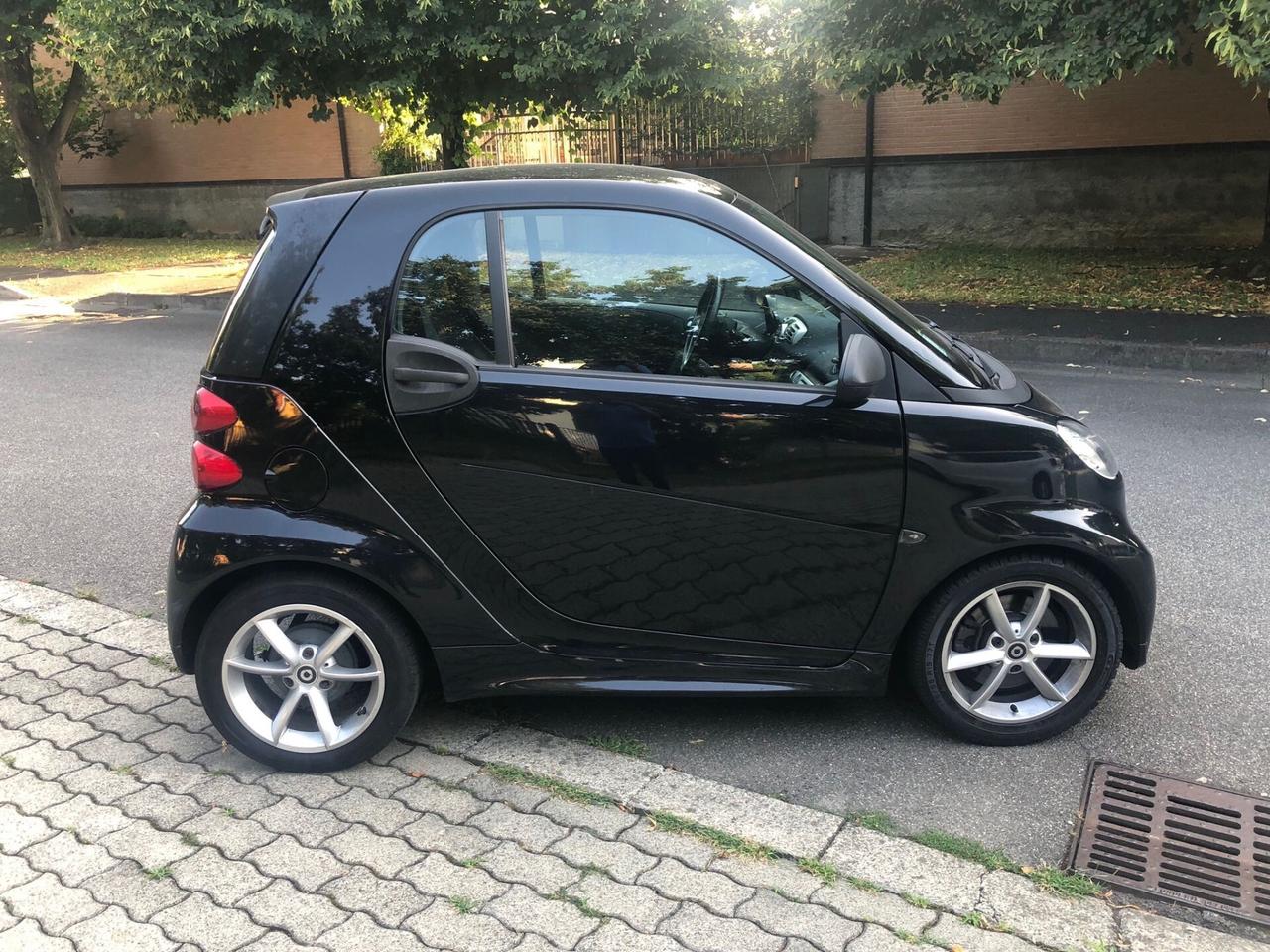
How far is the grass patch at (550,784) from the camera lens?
9.39 feet

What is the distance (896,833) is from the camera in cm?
270

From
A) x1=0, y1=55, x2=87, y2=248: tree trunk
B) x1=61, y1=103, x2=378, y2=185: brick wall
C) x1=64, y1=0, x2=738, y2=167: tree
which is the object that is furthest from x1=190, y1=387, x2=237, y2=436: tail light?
x1=0, y1=55, x2=87, y2=248: tree trunk

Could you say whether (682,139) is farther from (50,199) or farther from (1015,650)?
(1015,650)

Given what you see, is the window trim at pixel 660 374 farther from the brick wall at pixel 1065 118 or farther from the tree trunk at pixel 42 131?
the tree trunk at pixel 42 131

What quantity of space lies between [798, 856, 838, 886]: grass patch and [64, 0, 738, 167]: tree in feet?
33.2

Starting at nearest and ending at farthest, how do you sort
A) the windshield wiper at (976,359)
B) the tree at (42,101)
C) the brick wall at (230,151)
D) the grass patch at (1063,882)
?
the grass patch at (1063,882)
the windshield wiper at (976,359)
the tree at (42,101)
the brick wall at (230,151)

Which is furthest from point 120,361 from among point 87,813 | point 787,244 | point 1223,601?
point 1223,601

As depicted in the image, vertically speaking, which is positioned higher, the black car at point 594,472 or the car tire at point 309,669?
the black car at point 594,472

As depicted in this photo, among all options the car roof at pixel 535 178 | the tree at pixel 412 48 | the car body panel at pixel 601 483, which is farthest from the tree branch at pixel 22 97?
the car body panel at pixel 601 483

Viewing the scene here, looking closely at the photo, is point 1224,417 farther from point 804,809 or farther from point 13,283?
point 13,283

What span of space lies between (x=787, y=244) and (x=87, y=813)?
261 centimetres

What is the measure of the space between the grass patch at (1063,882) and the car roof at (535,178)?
2038 millimetres

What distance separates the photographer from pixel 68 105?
66.2 feet

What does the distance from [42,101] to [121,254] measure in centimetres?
542
